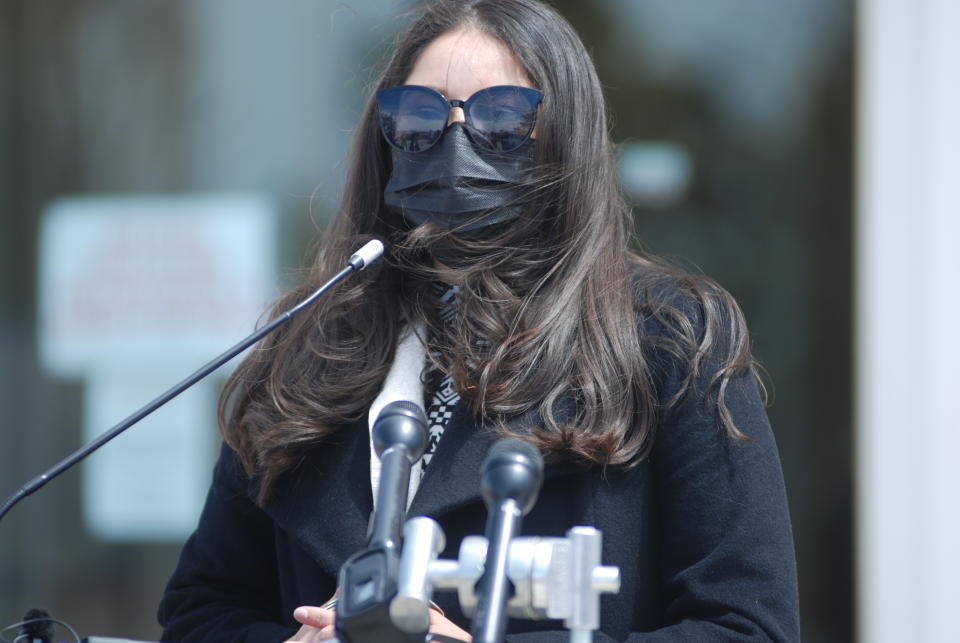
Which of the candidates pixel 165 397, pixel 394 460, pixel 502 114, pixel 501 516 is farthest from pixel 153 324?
pixel 501 516

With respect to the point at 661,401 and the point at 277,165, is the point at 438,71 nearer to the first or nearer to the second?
the point at 661,401

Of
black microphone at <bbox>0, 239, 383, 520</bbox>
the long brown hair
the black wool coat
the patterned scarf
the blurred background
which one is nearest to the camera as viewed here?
black microphone at <bbox>0, 239, 383, 520</bbox>

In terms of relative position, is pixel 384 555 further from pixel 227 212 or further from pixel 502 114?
pixel 227 212

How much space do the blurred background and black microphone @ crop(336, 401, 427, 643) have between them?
3754 mm

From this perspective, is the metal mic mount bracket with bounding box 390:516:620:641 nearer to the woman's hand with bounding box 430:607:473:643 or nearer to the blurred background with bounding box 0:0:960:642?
the woman's hand with bounding box 430:607:473:643

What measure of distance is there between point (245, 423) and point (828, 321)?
3558 millimetres

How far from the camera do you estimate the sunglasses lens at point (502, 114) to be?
6.08 ft

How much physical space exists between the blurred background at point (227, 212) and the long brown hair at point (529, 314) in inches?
112

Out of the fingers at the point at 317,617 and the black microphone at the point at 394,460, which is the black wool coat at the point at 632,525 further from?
the black microphone at the point at 394,460

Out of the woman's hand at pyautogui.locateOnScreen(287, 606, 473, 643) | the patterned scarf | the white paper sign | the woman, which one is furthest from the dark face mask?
the white paper sign

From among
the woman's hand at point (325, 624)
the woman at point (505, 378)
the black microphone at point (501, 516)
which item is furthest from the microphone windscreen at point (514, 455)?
the woman at point (505, 378)

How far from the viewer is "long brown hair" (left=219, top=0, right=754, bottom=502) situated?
173cm

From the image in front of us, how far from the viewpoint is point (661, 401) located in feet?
5.66

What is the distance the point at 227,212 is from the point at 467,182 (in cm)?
364
